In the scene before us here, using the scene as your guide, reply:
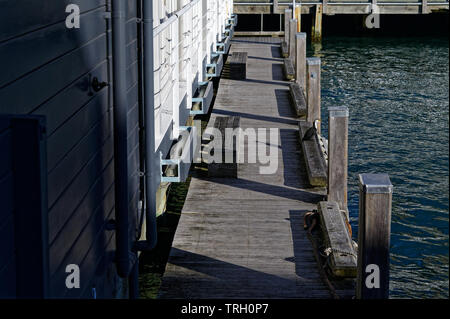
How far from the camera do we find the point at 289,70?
60.3 feet

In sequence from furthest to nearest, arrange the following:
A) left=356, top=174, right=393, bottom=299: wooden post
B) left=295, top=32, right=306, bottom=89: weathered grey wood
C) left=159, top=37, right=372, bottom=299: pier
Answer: left=295, top=32, right=306, bottom=89: weathered grey wood → left=159, top=37, right=372, bottom=299: pier → left=356, top=174, right=393, bottom=299: wooden post

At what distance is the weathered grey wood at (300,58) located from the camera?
16.5 metres

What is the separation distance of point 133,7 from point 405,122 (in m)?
13.9

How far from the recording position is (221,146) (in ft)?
31.8

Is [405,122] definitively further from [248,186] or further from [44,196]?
[44,196]

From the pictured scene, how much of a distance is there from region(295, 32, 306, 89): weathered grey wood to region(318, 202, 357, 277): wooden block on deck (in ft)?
29.0

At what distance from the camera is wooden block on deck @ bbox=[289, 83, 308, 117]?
1368 cm

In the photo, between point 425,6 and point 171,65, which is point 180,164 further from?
point 425,6

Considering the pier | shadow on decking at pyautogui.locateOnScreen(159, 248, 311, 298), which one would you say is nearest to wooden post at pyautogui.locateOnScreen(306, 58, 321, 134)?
the pier

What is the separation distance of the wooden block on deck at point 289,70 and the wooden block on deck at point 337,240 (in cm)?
1019

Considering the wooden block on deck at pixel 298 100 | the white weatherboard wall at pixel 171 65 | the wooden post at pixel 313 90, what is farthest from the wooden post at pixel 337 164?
the wooden block on deck at pixel 298 100

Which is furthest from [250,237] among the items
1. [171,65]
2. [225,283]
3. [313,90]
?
[313,90]
